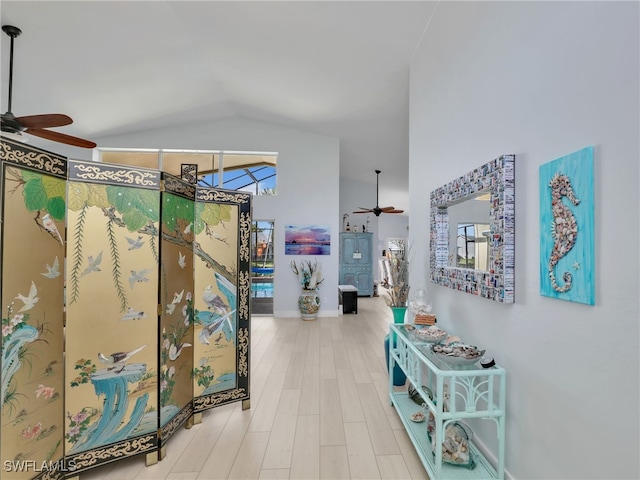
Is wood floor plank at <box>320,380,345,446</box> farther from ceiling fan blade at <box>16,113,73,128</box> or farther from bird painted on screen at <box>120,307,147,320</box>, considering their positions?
ceiling fan blade at <box>16,113,73,128</box>

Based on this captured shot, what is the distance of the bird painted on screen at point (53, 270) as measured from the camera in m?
1.67

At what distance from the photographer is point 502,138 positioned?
1799 millimetres

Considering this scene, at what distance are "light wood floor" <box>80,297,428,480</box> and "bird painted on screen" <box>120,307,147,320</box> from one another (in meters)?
1.00

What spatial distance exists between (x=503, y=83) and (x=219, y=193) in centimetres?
216

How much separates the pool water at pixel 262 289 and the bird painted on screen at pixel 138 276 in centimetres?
568

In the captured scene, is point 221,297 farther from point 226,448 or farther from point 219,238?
point 226,448

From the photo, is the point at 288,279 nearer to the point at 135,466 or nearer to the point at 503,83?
the point at 135,466

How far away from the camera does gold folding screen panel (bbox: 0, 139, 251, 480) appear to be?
1.54 metres

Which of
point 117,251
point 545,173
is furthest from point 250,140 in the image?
point 545,173

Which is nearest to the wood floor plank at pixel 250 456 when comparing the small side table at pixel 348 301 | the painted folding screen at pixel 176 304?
the painted folding screen at pixel 176 304

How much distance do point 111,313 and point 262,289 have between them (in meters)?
6.02

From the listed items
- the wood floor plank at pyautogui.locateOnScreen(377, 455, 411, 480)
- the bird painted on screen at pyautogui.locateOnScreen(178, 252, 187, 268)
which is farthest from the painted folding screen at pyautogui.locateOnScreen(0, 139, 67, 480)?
the wood floor plank at pyautogui.locateOnScreen(377, 455, 411, 480)

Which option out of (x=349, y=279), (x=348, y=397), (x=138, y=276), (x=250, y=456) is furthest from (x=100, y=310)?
(x=349, y=279)

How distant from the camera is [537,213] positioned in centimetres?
153
